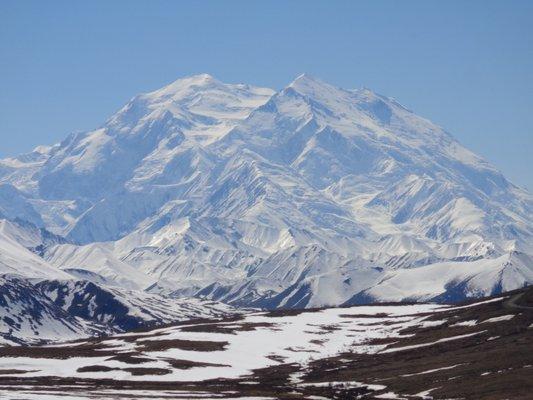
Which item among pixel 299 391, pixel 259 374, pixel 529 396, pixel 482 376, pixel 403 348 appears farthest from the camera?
pixel 403 348

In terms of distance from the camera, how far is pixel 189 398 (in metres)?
133

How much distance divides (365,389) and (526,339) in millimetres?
26825

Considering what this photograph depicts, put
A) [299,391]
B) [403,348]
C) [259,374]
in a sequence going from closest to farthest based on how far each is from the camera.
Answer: [299,391] < [259,374] < [403,348]

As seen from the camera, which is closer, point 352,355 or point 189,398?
point 189,398

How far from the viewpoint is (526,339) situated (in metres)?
152

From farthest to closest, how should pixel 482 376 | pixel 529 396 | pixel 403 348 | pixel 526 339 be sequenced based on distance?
1. pixel 403 348
2. pixel 526 339
3. pixel 482 376
4. pixel 529 396

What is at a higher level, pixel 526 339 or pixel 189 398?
pixel 526 339

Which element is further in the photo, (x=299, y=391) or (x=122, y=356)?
(x=122, y=356)

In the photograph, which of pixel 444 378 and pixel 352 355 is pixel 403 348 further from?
pixel 444 378

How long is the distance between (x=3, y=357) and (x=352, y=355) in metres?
55.7

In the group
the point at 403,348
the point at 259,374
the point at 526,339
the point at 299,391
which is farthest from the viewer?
the point at 403,348

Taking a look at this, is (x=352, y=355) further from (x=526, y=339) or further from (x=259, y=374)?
(x=526, y=339)

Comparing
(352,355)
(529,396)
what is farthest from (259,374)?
(529,396)

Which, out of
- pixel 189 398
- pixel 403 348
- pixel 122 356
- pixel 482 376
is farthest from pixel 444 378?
pixel 122 356
